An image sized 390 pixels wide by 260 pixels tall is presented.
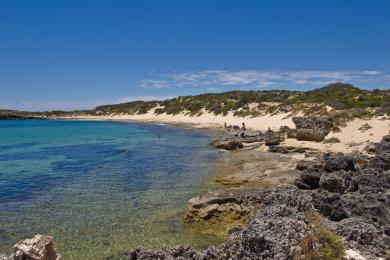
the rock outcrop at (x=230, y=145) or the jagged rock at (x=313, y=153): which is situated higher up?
the jagged rock at (x=313, y=153)

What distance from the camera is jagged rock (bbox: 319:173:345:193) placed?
1712 cm

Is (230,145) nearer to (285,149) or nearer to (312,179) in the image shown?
(285,149)

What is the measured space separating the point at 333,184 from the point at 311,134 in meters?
21.0

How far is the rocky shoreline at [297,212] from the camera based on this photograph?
8.01m

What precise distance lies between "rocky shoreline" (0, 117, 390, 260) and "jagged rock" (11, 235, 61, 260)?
1.75m

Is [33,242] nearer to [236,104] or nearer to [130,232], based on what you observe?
[130,232]

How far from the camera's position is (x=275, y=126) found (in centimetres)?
5950

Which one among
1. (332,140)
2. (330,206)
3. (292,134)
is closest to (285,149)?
(332,140)

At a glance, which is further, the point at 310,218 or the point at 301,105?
the point at 301,105

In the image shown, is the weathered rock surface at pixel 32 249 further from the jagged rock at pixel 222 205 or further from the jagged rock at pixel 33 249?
the jagged rock at pixel 222 205

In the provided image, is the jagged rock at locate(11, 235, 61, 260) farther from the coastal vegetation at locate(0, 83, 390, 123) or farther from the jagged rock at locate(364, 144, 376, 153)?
the coastal vegetation at locate(0, 83, 390, 123)

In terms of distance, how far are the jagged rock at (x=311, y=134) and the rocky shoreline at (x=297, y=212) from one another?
7.52m

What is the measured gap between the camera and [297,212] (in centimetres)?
942

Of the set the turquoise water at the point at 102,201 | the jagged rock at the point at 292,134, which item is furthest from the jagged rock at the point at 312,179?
the jagged rock at the point at 292,134
